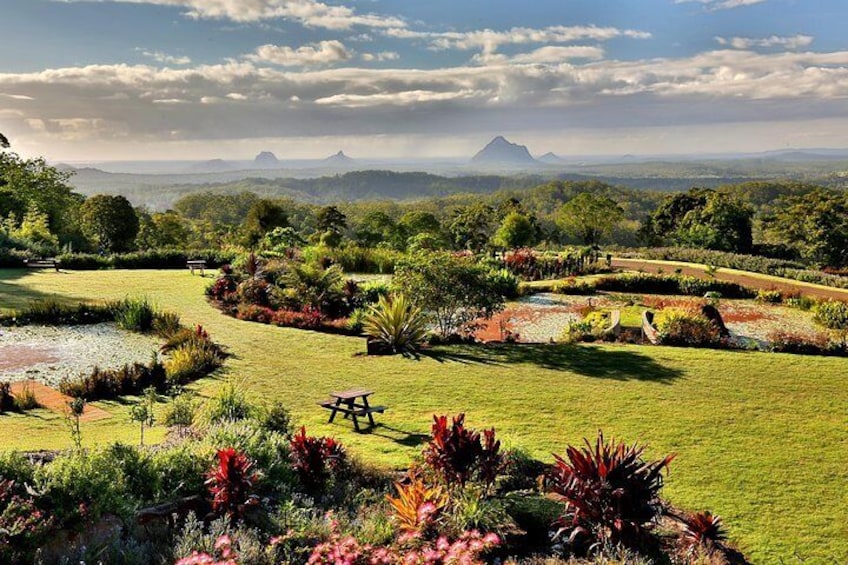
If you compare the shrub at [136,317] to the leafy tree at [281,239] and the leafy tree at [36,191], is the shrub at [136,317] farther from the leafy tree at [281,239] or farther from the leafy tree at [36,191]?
the leafy tree at [36,191]

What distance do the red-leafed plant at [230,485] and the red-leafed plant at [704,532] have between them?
3788mm

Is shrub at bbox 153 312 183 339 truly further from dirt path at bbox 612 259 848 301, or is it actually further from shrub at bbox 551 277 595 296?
dirt path at bbox 612 259 848 301

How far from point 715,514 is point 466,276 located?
325 inches

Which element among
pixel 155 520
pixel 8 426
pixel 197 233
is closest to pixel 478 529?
pixel 155 520

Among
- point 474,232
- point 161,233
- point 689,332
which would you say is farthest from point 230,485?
point 161,233

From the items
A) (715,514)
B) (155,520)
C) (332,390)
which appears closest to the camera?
(155,520)

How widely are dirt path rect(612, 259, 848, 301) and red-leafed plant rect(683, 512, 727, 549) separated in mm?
20665

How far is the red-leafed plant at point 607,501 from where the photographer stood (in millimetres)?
4926

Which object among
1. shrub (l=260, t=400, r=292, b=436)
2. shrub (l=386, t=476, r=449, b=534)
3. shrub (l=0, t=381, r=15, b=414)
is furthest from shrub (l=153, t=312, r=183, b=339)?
shrub (l=386, t=476, r=449, b=534)

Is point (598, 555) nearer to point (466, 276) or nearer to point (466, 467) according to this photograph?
point (466, 467)

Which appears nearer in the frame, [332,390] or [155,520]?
[155,520]

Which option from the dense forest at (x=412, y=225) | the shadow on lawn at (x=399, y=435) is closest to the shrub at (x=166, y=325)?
the shadow on lawn at (x=399, y=435)

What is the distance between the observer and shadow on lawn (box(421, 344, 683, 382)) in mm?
10906

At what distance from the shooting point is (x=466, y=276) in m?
13.5
